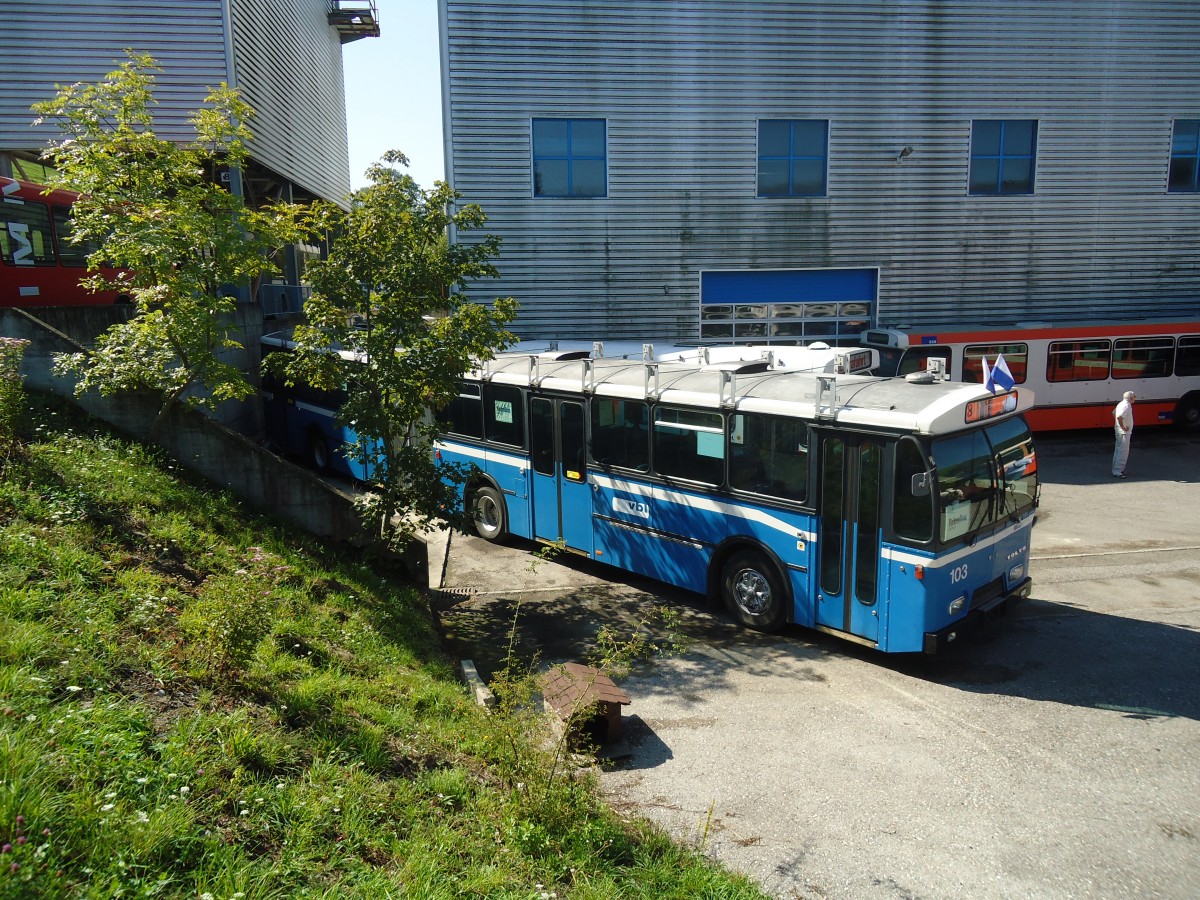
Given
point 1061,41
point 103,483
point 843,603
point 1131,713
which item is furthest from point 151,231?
point 1061,41

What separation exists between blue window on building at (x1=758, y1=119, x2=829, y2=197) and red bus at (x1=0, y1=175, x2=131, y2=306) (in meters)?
14.7

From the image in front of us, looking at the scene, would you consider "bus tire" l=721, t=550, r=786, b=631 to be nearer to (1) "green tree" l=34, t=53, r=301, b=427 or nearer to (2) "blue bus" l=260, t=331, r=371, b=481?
(1) "green tree" l=34, t=53, r=301, b=427

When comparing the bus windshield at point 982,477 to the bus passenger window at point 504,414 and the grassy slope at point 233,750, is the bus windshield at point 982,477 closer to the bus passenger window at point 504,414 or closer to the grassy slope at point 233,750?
the grassy slope at point 233,750

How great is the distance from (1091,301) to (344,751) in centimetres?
2384

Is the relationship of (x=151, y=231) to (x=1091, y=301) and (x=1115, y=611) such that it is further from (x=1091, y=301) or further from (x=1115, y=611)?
(x=1091, y=301)

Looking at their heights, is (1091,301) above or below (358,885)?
above

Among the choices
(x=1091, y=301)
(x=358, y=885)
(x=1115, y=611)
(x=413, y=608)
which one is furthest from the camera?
(x=1091, y=301)

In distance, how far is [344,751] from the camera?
5137mm

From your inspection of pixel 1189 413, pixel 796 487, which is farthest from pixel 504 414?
pixel 1189 413

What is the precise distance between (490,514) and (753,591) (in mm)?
5107

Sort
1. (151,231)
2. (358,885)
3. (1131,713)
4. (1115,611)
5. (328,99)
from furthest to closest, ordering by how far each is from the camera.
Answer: (328,99), (1115,611), (151,231), (1131,713), (358,885)

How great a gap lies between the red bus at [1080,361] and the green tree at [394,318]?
13.4m

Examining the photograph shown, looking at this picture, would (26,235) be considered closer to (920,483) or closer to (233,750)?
(233,750)

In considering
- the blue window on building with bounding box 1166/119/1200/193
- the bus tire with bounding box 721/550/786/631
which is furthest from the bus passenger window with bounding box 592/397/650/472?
the blue window on building with bounding box 1166/119/1200/193
